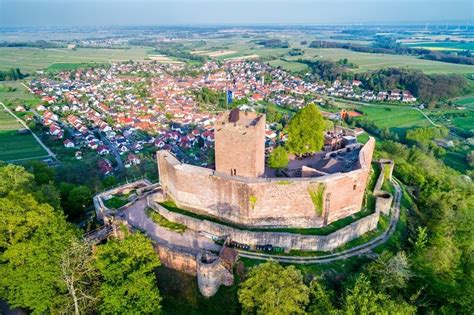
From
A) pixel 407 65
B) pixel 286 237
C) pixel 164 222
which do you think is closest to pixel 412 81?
pixel 407 65

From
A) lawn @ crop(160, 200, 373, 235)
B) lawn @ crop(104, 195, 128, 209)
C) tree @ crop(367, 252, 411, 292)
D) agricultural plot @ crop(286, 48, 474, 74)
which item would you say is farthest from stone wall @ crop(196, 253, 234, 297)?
agricultural plot @ crop(286, 48, 474, 74)

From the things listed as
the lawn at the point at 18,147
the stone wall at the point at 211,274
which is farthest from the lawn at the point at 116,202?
the lawn at the point at 18,147

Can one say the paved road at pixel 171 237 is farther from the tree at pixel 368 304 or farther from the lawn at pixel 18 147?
the lawn at pixel 18 147

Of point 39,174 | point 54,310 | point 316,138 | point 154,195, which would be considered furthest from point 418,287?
point 39,174

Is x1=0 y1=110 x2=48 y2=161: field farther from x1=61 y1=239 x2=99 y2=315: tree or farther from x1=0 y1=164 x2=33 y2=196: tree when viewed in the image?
x1=61 y1=239 x2=99 y2=315: tree

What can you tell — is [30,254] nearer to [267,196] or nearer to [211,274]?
[211,274]
